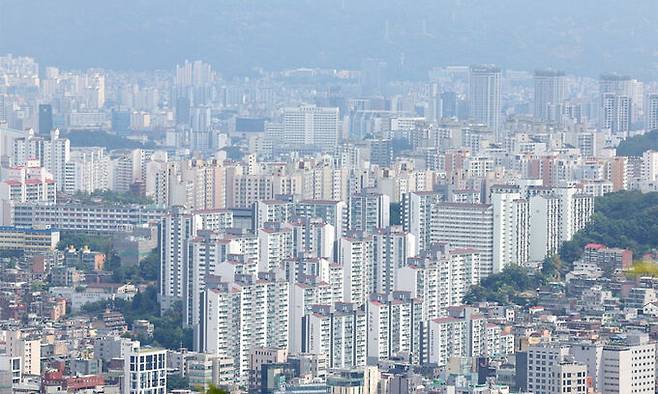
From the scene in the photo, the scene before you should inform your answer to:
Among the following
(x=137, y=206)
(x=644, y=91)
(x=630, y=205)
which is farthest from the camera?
(x=644, y=91)

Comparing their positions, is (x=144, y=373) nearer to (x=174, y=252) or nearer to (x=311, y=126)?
(x=174, y=252)

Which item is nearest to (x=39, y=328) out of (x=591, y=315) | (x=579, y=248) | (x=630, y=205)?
(x=591, y=315)

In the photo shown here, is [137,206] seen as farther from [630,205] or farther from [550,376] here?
[550,376]

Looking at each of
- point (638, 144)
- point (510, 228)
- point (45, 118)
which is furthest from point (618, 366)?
point (45, 118)

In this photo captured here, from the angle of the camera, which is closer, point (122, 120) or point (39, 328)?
point (39, 328)

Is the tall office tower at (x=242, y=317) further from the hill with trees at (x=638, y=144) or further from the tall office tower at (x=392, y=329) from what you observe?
the hill with trees at (x=638, y=144)

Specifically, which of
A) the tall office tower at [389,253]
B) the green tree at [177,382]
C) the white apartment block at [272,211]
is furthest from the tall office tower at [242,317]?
the white apartment block at [272,211]
